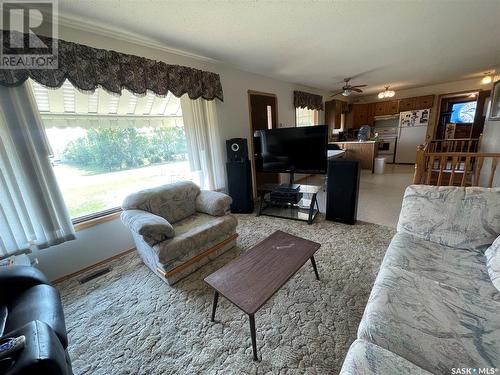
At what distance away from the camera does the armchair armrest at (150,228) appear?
167cm

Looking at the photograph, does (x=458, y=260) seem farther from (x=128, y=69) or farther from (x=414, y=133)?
(x=414, y=133)

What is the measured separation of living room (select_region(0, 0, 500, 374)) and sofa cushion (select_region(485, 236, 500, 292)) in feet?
0.06

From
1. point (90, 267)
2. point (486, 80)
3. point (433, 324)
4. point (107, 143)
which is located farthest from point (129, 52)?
point (486, 80)

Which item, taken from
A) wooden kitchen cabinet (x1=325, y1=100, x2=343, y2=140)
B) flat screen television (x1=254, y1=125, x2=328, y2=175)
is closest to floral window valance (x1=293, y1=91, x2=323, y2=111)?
wooden kitchen cabinet (x1=325, y1=100, x2=343, y2=140)

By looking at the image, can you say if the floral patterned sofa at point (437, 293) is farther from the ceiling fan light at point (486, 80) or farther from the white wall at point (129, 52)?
the ceiling fan light at point (486, 80)

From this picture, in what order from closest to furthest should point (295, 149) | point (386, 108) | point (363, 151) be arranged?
point (295, 149)
point (363, 151)
point (386, 108)

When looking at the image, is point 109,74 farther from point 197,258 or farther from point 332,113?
point 332,113

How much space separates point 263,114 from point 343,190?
2191 millimetres

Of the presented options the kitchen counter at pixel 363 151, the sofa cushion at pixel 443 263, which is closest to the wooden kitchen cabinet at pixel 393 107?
the kitchen counter at pixel 363 151

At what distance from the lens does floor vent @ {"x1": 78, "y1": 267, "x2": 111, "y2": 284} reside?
200cm

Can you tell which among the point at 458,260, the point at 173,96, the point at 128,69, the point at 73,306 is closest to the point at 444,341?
the point at 458,260

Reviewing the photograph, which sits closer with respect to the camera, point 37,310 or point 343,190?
point 37,310

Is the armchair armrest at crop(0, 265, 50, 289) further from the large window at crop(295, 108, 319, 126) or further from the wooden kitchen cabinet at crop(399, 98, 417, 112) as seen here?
the wooden kitchen cabinet at crop(399, 98, 417, 112)

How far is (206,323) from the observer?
1.44 metres
